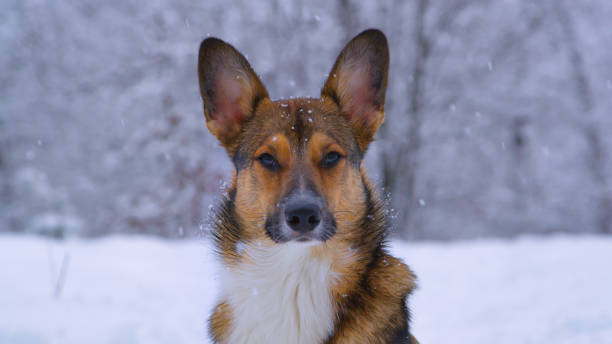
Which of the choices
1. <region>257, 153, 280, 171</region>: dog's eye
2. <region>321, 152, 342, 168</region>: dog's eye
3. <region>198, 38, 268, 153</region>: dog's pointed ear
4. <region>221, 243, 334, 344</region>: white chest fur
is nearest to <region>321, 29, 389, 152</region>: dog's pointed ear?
<region>321, 152, 342, 168</region>: dog's eye

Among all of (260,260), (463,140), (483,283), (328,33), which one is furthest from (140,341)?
(463,140)

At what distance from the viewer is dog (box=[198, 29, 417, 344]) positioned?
9.67 ft

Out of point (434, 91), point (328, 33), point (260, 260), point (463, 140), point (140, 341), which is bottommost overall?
point (140, 341)

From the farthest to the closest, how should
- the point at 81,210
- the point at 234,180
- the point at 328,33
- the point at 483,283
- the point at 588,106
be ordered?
the point at 81,210, the point at 588,106, the point at 328,33, the point at 483,283, the point at 234,180

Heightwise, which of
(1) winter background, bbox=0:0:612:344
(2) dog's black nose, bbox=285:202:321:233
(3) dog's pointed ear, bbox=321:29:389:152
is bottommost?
(2) dog's black nose, bbox=285:202:321:233

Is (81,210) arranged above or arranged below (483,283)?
above

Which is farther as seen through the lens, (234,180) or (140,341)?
(140,341)

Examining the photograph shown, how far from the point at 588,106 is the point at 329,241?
1582 centimetres

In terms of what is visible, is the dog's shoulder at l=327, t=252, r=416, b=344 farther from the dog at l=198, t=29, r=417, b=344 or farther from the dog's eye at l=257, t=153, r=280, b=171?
the dog's eye at l=257, t=153, r=280, b=171

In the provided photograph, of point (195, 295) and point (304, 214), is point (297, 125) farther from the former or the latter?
point (195, 295)

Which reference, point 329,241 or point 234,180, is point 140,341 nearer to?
point 234,180

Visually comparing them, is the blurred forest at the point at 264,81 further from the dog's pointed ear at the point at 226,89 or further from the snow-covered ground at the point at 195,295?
→ the dog's pointed ear at the point at 226,89

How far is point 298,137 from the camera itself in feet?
10.7

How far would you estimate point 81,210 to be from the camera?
18.0 m
